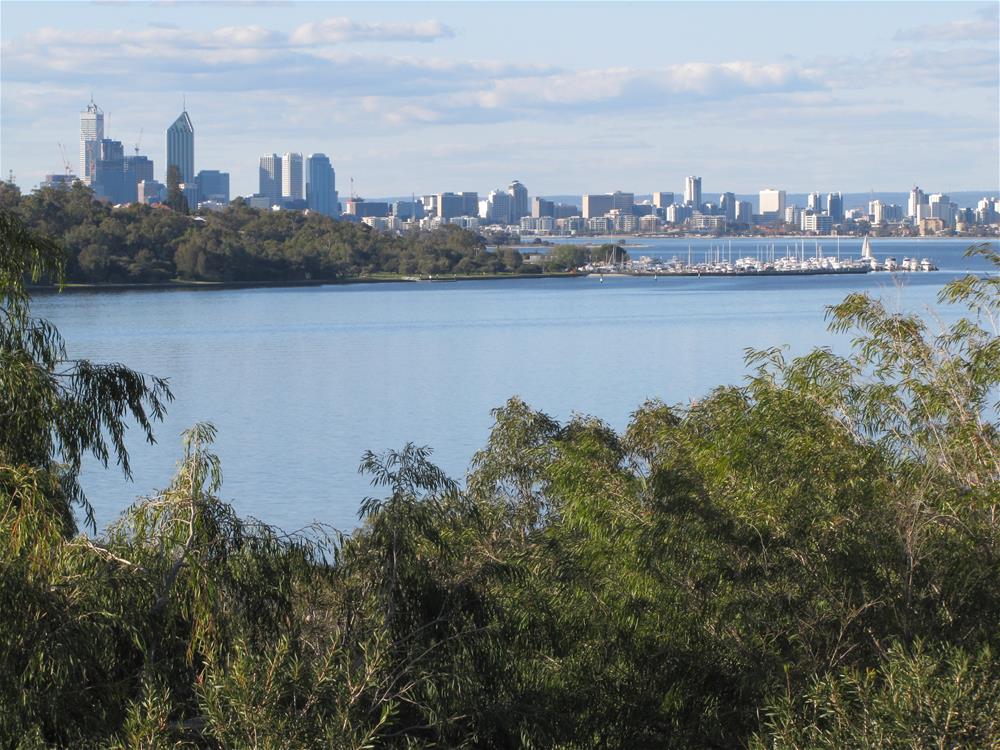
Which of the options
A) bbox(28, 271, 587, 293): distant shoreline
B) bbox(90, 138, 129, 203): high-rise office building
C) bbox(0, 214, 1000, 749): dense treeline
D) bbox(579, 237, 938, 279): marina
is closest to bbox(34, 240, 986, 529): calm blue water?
bbox(28, 271, 587, 293): distant shoreline

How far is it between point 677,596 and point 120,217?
8209 cm

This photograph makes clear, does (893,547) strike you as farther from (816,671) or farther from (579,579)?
(579,579)

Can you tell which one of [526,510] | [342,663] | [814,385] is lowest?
[526,510]

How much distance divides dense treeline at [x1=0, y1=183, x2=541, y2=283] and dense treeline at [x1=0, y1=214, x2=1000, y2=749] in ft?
212

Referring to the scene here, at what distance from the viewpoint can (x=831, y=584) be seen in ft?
23.5

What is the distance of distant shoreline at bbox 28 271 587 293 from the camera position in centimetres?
7756

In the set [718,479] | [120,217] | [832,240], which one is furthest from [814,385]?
[832,240]

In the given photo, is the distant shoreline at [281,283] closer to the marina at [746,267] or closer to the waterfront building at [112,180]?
the marina at [746,267]

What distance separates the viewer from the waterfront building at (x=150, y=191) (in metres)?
185

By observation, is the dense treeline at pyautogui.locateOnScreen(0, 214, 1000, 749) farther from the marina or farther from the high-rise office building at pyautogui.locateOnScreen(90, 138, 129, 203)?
the high-rise office building at pyautogui.locateOnScreen(90, 138, 129, 203)

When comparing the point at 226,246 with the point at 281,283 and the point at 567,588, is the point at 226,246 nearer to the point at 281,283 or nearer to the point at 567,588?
the point at 281,283

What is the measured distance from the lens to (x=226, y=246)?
8688cm

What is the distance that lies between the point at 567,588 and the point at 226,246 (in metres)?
81.2

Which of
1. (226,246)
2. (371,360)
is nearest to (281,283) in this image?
(226,246)
